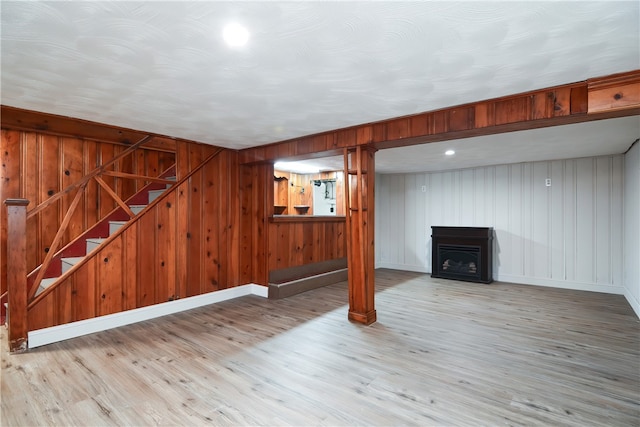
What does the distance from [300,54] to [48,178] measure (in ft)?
11.8

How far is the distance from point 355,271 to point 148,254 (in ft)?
8.00

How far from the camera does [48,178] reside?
3.75m

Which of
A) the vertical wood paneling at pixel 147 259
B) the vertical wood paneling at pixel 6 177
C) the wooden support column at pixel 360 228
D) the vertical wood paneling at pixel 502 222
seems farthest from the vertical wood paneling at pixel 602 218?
the vertical wood paneling at pixel 6 177

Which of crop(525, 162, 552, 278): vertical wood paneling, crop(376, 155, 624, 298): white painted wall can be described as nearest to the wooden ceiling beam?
crop(376, 155, 624, 298): white painted wall

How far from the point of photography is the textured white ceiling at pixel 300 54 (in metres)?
1.52

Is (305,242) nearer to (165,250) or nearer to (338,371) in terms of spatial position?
(165,250)

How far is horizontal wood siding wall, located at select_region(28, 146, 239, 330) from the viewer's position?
3258 mm

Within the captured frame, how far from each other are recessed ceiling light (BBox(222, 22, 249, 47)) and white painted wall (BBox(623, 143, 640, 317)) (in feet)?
15.1

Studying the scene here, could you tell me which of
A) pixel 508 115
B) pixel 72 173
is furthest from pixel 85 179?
pixel 508 115

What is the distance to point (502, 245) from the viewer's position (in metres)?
5.93

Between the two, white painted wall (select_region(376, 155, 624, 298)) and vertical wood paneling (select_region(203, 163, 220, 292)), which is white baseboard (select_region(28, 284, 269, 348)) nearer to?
vertical wood paneling (select_region(203, 163, 220, 292))

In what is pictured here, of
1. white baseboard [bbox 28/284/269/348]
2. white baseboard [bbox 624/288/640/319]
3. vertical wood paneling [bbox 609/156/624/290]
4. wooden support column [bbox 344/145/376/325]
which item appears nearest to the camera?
white baseboard [bbox 28/284/269/348]

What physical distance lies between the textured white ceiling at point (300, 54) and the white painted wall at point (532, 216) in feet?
12.2

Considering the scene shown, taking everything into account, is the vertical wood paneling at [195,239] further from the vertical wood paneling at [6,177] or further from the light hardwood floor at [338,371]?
the vertical wood paneling at [6,177]
